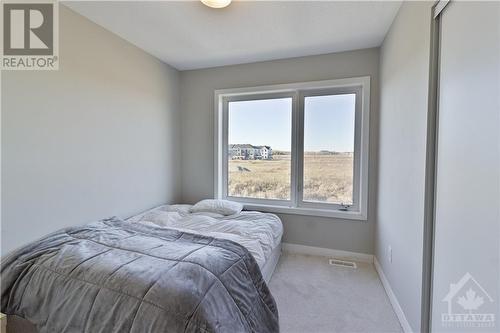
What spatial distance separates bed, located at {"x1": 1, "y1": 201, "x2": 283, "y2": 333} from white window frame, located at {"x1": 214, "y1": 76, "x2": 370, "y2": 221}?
1507 mm

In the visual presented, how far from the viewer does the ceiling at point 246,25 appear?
5.91ft

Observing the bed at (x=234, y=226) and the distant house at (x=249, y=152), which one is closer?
the bed at (x=234, y=226)

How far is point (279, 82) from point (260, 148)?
90cm

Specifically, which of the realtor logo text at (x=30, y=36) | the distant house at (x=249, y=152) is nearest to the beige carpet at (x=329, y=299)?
the distant house at (x=249, y=152)

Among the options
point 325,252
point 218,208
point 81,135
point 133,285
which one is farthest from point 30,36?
point 325,252

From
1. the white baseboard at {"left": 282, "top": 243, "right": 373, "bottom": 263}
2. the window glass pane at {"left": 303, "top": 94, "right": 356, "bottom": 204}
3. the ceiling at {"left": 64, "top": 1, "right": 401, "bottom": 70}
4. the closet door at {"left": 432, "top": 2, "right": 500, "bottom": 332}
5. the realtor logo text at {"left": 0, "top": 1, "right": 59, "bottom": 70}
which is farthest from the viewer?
the window glass pane at {"left": 303, "top": 94, "right": 356, "bottom": 204}

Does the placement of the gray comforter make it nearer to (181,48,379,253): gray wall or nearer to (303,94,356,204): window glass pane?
(181,48,379,253): gray wall

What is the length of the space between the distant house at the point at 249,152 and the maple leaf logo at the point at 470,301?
2250mm

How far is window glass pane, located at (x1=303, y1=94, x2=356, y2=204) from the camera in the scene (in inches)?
106

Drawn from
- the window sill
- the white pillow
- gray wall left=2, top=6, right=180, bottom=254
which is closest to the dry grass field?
the window sill

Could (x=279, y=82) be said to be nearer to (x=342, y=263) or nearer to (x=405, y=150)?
(x=405, y=150)

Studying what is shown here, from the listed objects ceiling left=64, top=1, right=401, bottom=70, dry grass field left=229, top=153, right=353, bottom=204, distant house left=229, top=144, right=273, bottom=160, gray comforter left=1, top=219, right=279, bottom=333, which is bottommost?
gray comforter left=1, top=219, right=279, bottom=333

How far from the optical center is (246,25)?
6.76 feet

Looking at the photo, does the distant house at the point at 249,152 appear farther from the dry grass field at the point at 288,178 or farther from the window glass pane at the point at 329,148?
the window glass pane at the point at 329,148
